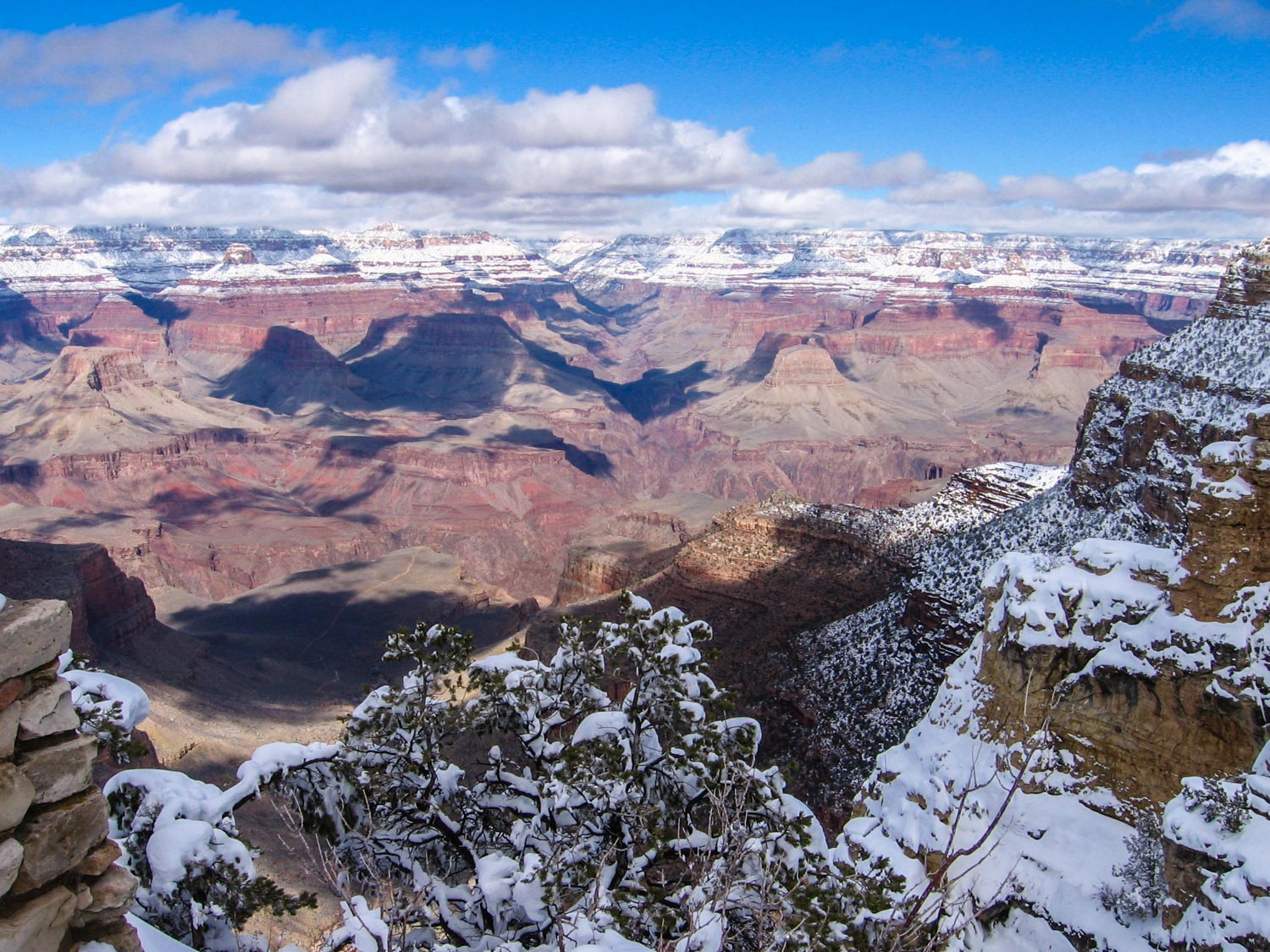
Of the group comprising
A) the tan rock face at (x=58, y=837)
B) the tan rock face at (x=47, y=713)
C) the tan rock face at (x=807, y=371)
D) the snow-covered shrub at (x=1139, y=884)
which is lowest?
the tan rock face at (x=807, y=371)

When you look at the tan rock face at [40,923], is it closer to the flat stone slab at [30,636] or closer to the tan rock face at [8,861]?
the tan rock face at [8,861]

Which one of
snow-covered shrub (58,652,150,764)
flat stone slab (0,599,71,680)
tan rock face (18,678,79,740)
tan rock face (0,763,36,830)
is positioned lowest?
snow-covered shrub (58,652,150,764)

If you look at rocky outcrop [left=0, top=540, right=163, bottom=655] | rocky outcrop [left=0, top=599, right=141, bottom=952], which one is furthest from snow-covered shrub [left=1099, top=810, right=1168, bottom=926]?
rocky outcrop [left=0, top=540, right=163, bottom=655]

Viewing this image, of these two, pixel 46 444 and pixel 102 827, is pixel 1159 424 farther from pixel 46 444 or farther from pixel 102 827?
pixel 46 444

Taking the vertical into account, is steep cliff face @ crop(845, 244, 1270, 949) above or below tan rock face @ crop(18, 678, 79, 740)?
below

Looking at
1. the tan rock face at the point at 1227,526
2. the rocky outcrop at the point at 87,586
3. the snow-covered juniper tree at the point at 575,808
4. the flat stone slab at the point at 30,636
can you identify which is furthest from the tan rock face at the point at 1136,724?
the rocky outcrop at the point at 87,586

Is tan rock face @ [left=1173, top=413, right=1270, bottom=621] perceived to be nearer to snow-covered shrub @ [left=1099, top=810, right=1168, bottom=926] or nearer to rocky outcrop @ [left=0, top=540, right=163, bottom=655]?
snow-covered shrub @ [left=1099, top=810, right=1168, bottom=926]

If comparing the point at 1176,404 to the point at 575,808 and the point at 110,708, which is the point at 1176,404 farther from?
the point at 110,708
